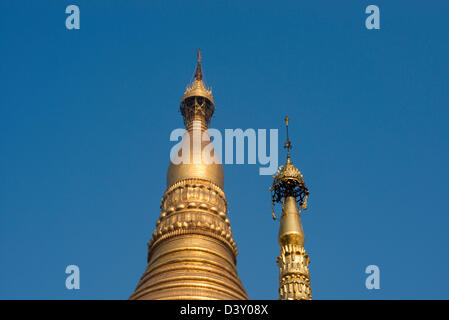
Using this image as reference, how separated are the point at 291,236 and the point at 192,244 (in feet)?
18.4

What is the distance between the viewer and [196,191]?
47062 mm

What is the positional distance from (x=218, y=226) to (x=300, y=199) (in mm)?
4918

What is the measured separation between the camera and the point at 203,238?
1747 inches

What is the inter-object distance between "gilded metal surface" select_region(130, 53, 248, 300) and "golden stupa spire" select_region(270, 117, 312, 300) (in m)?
3.35

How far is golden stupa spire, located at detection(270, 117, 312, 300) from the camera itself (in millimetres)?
39438

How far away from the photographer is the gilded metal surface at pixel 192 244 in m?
41.2

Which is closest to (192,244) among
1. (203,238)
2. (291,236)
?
(203,238)

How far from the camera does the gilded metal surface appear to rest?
41156 mm

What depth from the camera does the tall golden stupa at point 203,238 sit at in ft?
133

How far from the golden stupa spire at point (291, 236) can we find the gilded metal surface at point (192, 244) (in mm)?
3352

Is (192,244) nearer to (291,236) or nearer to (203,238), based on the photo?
(203,238)
